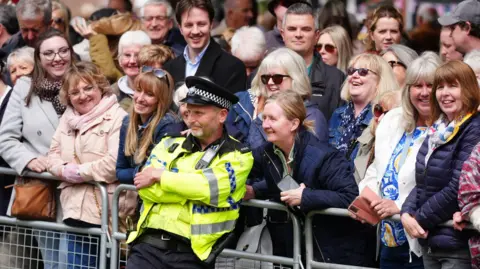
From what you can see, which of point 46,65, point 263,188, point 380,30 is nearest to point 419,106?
point 263,188

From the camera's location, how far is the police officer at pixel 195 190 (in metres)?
7.15

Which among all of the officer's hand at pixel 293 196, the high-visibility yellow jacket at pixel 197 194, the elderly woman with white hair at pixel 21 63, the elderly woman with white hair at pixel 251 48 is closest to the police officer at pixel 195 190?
the high-visibility yellow jacket at pixel 197 194

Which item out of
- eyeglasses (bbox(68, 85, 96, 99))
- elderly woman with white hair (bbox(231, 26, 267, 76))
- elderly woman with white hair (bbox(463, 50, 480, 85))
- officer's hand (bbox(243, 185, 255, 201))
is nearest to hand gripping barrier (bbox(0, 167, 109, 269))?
eyeglasses (bbox(68, 85, 96, 99))

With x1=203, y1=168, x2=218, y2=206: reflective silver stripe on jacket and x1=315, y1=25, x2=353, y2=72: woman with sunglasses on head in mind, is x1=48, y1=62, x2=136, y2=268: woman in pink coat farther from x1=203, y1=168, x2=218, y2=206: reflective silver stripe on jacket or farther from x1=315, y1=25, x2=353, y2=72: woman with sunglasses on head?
x1=315, y1=25, x2=353, y2=72: woman with sunglasses on head

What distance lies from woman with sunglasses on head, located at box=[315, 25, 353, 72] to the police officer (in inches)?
99.5

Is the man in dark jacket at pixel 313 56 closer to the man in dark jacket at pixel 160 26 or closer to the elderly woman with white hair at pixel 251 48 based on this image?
the elderly woman with white hair at pixel 251 48

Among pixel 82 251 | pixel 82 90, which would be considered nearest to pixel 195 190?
pixel 82 251

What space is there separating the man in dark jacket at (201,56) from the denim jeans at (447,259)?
2.73 metres

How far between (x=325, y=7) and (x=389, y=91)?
10.4 feet

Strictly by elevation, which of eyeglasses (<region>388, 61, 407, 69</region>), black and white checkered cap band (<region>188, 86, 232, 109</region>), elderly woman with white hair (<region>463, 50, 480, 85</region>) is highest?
eyeglasses (<region>388, 61, 407, 69</region>)

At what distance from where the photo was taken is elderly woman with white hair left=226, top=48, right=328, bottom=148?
26.6 feet

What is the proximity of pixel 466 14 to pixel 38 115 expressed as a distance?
11.3ft

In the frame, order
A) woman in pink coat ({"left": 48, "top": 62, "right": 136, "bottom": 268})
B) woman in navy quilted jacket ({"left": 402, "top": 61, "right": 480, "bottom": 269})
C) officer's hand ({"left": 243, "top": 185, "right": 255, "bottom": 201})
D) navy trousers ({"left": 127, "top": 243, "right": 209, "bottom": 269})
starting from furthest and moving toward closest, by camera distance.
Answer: woman in pink coat ({"left": 48, "top": 62, "right": 136, "bottom": 268}) → officer's hand ({"left": 243, "top": 185, "right": 255, "bottom": 201}) → navy trousers ({"left": 127, "top": 243, "right": 209, "bottom": 269}) → woman in navy quilted jacket ({"left": 402, "top": 61, "right": 480, "bottom": 269})

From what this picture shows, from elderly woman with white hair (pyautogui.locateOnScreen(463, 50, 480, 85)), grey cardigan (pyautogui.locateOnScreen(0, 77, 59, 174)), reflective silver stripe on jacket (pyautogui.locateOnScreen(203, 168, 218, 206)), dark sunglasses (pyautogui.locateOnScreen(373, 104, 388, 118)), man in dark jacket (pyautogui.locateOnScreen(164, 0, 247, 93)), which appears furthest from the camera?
man in dark jacket (pyautogui.locateOnScreen(164, 0, 247, 93))
